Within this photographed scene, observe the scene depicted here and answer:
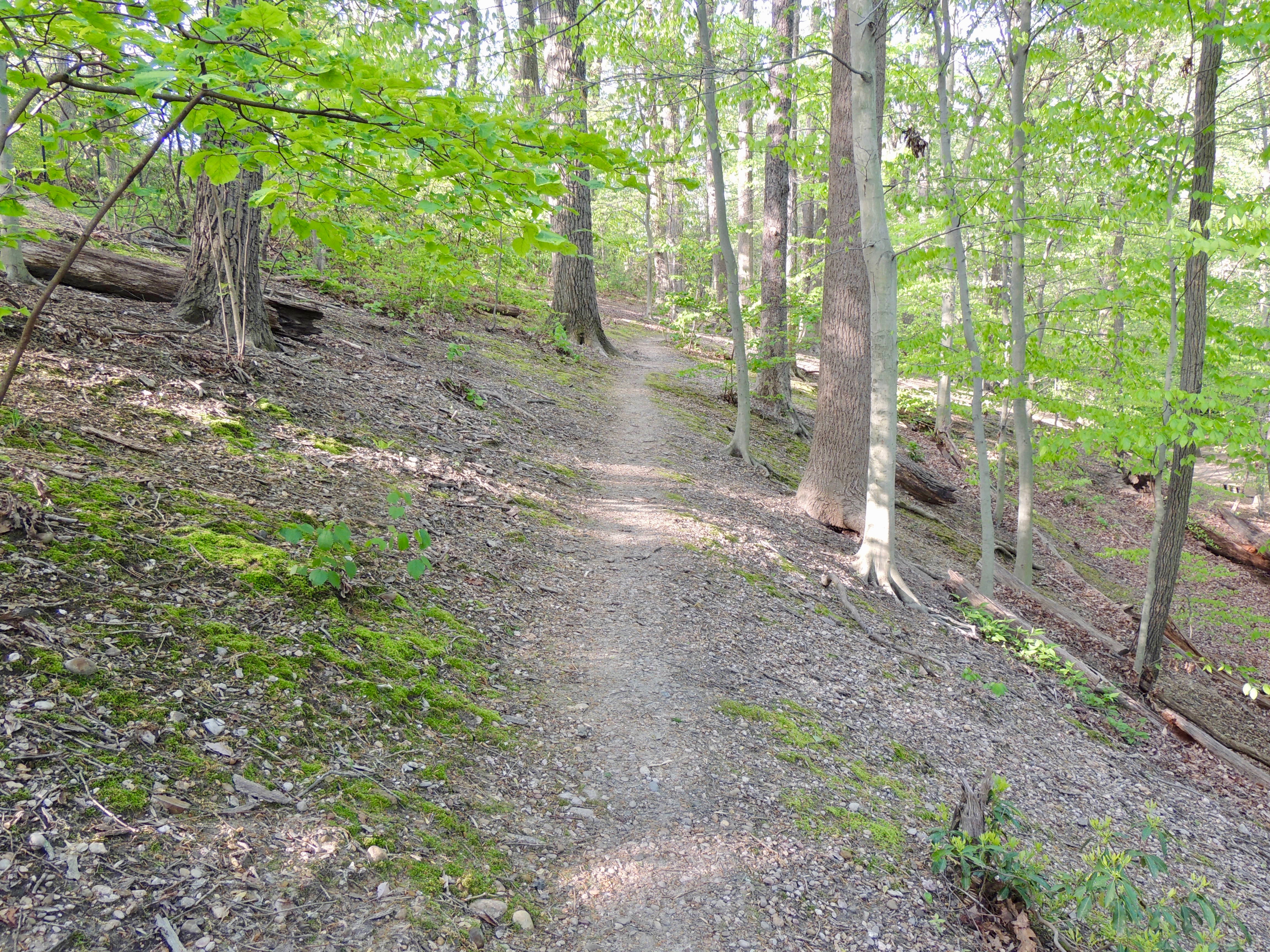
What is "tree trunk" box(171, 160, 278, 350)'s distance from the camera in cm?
570

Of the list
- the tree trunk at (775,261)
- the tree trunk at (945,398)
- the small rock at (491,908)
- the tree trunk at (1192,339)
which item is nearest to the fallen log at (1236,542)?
the tree trunk at (945,398)

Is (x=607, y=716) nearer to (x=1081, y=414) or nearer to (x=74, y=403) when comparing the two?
(x=74, y=403)

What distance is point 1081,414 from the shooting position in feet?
25.3

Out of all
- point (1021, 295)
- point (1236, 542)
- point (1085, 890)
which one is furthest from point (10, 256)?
point (1236, 542)

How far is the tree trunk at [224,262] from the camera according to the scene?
5.70 m

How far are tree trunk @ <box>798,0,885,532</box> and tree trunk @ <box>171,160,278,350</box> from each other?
6.16 m

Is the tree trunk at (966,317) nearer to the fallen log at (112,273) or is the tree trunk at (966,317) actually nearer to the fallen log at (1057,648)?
the fallen log at (1057,648)

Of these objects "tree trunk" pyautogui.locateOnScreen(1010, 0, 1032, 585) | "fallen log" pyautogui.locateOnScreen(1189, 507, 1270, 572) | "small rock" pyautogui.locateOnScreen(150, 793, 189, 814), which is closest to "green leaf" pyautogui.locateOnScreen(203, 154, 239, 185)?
"small rock" pyautogui.locateOnScreen(150, 793, 189, 814)

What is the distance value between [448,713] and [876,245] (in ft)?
16.3

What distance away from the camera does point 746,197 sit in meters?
17.8

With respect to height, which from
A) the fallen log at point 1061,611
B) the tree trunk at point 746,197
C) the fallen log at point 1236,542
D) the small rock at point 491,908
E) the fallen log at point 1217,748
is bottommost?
the fallen log at point 1236,542

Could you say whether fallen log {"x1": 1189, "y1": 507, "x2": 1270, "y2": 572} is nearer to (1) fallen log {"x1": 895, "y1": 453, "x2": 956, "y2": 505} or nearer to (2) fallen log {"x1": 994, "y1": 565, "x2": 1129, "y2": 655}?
(1) fallen log {"x1": 895, "y1": 453, "x2": 956, "y2": 505}

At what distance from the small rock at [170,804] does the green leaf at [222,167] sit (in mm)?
1950

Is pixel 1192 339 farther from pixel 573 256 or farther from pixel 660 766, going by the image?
pixel 573 256
